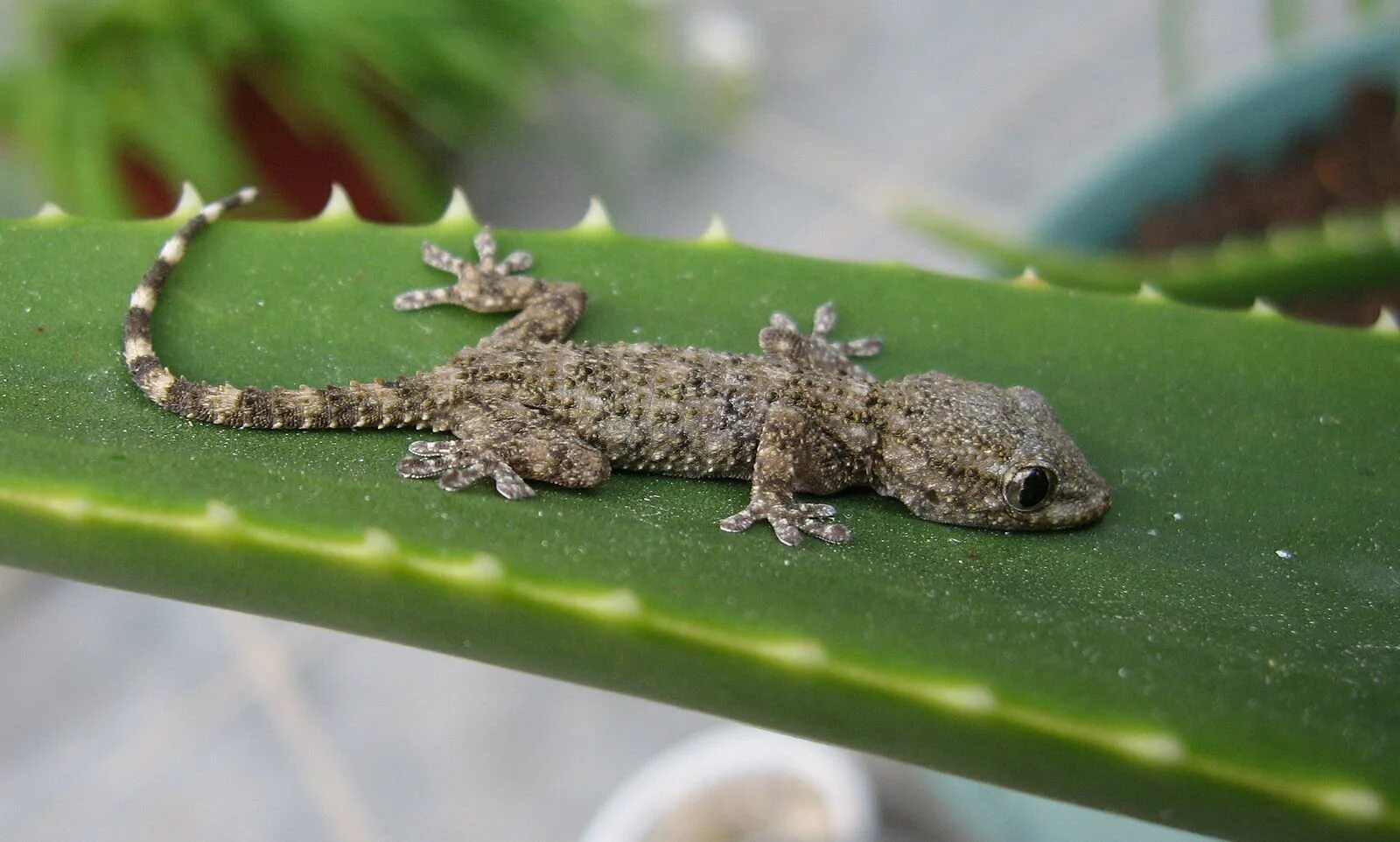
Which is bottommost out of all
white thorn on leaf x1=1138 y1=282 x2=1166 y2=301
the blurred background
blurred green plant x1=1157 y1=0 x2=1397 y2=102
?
the blurred background

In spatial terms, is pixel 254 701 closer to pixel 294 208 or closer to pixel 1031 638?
pixel 294 208

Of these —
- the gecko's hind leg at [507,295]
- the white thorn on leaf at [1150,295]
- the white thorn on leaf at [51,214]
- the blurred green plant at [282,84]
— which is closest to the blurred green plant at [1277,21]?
the white thorn on leaf at [1150,295]

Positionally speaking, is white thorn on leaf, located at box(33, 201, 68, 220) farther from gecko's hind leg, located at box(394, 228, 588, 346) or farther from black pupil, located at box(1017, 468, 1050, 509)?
black pupil, located at box(1017, 468, 1050, 509)

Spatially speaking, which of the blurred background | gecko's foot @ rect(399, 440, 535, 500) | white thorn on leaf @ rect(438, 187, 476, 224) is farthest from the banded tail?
the blurred background

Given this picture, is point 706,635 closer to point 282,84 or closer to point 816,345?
point 816,345

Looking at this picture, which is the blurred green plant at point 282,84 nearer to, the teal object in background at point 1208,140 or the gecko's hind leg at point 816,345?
the teal object in background at point 1208,140

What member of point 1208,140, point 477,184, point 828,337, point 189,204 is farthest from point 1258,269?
point 477,184
